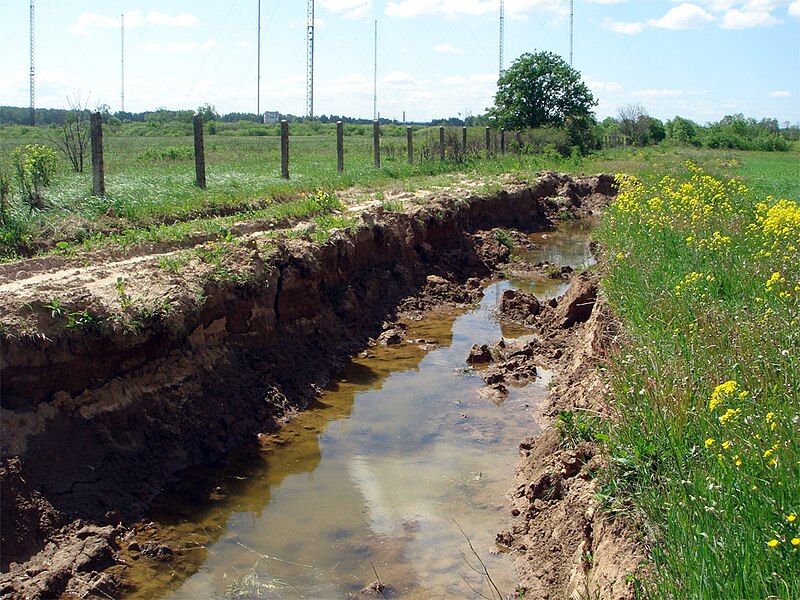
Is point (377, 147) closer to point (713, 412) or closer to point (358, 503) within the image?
point (358, 503)

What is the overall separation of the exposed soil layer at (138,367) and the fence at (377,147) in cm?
331

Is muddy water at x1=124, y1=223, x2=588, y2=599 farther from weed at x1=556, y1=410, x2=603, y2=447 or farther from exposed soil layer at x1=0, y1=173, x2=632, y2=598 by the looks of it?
weed at x1=556, y1=410, x2=603, y2=447

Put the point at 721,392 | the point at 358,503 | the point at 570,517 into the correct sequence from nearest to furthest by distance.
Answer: the point at 721,392, the point at 570,517, the point at 358,503

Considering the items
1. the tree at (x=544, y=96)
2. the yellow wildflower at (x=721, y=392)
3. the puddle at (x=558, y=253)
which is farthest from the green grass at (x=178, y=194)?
the tree at (x=544, y=96)

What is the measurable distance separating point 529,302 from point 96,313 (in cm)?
819

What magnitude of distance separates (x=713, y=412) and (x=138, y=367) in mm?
5353

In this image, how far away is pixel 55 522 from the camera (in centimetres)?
622

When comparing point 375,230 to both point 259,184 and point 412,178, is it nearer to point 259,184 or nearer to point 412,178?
point 259,184

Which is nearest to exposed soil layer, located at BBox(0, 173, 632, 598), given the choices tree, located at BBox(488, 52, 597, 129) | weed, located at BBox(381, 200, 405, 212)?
weed, located at BBox(381, 200, 405, 212)

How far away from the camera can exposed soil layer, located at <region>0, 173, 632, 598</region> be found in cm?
619

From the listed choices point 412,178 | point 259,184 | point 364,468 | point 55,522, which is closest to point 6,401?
point 55,522

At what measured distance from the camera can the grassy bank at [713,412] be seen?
365cm

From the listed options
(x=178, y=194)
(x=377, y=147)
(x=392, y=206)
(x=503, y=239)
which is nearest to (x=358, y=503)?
(x=178, y=194)

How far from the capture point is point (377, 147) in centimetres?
2391
